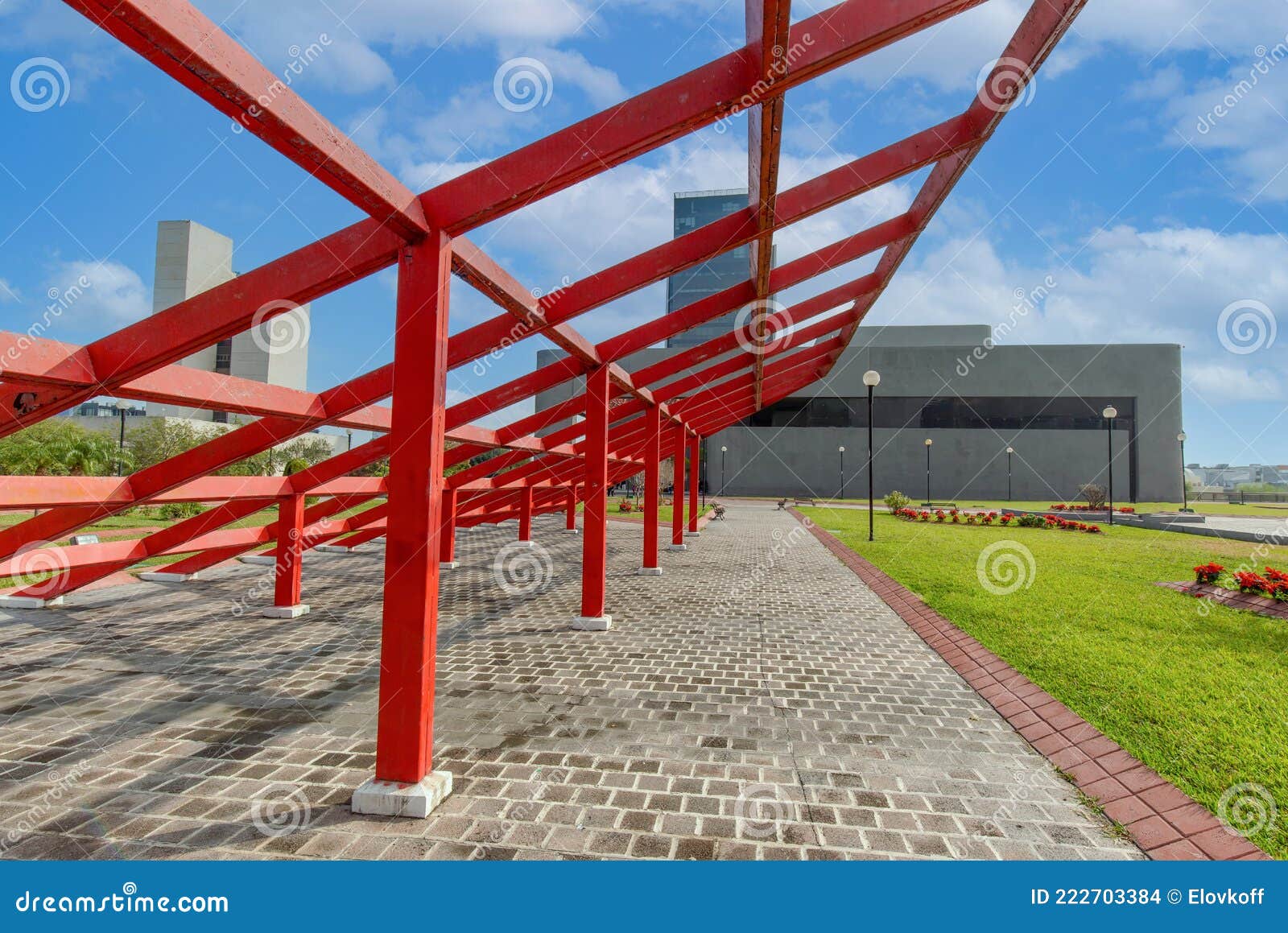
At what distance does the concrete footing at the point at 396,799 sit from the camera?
340 cm

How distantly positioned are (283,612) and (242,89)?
780 cm

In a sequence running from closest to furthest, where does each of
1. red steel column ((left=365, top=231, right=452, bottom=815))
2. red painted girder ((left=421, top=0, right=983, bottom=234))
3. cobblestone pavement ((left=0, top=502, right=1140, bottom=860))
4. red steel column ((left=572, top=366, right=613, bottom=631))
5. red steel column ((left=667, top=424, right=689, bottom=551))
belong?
cobblestone pavement ((left=0, top=502, right=1140, bottom=860)), red painted girder ((left=421, top=0, right=983, bottom=234)), red steel column ((left=365, top=231, right=452, bottom=815)), red steel column ((left=572, top=366, right=613, bottom=631)), red steel column ((left=667, top=424, right=689, bottom=551))

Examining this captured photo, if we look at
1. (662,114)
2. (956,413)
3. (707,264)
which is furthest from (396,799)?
(707,264)

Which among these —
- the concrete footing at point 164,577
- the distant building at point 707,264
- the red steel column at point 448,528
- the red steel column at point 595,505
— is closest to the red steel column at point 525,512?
the red steel column at point 448,528

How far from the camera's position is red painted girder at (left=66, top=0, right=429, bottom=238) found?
220 cm

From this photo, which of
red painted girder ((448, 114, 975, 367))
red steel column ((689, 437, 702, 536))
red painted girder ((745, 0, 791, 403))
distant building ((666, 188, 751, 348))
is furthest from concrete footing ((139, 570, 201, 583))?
distant building ((666, 188, 751, 348))

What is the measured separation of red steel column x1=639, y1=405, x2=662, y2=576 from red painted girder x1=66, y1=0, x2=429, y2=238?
928 cm

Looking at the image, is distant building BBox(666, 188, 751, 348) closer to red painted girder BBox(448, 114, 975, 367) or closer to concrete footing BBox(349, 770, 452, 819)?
red painted girder BBox(448, 114, 975, 367)

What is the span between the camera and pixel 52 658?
6.40 meters

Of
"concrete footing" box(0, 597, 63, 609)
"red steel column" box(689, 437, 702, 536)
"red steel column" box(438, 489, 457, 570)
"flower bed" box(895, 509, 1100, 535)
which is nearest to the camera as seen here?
"concrete footing" box(0, 597, 63, 609)

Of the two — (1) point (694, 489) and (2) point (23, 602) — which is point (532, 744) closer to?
(2) point (23, 602)

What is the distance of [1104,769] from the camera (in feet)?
12.9

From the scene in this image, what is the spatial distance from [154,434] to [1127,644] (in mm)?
34351

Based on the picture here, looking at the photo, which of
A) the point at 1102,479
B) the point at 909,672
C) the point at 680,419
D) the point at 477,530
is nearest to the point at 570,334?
the point at 909,672
